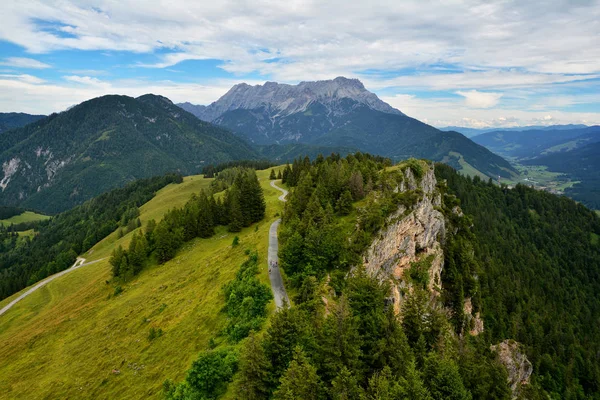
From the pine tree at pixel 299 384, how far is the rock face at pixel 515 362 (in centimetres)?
6939

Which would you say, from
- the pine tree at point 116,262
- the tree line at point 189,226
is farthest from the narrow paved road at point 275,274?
the pine tree at point 116,262

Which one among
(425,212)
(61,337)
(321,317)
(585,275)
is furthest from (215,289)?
(585,275)

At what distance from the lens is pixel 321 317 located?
35.9 metres

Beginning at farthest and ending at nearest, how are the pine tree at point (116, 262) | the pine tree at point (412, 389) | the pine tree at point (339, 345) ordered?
the pine tree at point (116, 262) → the pine tree at point (339, 345) → the pine tree at point (412, 389)

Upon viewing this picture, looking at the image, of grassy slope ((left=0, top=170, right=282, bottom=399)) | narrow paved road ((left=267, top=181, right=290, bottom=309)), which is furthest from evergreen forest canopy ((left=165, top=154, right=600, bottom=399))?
grassy slope ((left=0, top=170, right=282, bottom=399))

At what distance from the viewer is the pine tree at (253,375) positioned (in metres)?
27.8

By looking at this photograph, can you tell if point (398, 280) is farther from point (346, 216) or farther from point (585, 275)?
point (585, 275)

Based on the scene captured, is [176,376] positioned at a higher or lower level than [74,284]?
higher

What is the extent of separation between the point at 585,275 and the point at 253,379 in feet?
630

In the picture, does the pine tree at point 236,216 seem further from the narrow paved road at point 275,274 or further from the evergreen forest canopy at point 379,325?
the evergreen forest canopy at point 379,325

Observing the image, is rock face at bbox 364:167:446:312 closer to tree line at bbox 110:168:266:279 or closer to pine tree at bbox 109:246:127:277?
tree line at bbox 110:168:266:279

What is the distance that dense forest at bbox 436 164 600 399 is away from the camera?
337 ft

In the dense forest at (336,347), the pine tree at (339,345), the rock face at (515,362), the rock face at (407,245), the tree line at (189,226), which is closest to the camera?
the dense forest at (336,347)

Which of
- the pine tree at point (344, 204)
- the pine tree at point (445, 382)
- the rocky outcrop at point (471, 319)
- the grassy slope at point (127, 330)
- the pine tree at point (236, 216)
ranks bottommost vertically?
the rocky outcrop at point (471, 319)
